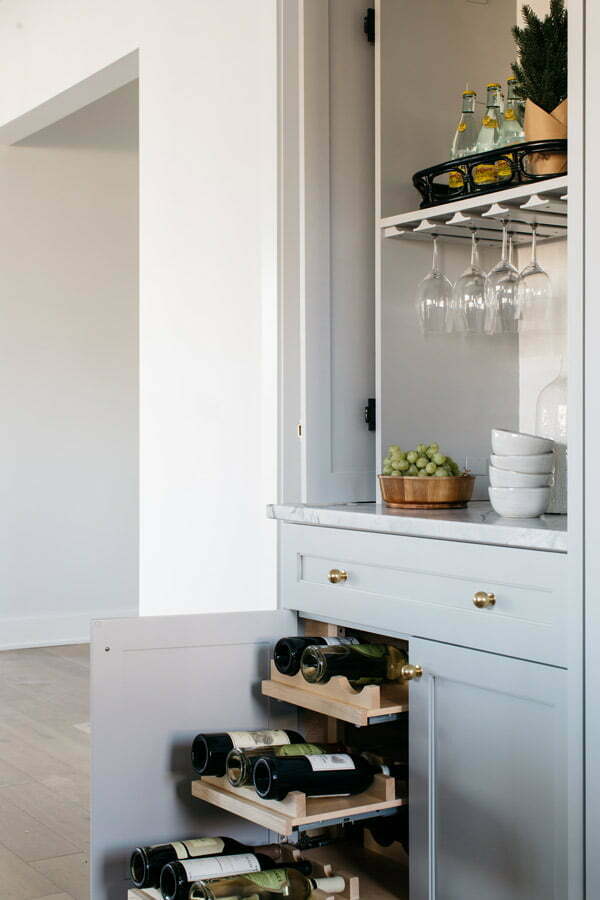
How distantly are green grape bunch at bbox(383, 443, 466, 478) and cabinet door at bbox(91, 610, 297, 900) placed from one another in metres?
0.46

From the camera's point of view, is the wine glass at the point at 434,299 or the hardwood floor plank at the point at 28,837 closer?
the wine glass at the point at 434,299

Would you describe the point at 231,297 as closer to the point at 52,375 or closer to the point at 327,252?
the point at 327,252

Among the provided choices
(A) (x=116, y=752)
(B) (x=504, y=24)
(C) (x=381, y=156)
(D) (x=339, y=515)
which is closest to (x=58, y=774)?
(A) (x=116, y=752)

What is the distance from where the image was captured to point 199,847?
83.5 inches

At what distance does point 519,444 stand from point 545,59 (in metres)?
0.84

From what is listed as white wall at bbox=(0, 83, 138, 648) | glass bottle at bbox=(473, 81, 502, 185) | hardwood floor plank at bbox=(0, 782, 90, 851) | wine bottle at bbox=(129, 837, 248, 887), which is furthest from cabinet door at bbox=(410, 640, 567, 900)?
white wall at bbox=(0, 83, 138, 648)

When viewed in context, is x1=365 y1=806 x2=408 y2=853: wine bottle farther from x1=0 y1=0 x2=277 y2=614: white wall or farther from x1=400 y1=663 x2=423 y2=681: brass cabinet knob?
x1=0 y1=0 x2=277 y2=614: white wall

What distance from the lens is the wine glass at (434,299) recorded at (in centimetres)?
247

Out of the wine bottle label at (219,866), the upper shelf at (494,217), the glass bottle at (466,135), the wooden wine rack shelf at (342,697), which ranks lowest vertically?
the wine bottle label at (219,866)

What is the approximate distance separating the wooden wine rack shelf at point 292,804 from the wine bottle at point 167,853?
0.24ft

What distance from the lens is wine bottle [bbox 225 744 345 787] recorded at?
210 centimetres

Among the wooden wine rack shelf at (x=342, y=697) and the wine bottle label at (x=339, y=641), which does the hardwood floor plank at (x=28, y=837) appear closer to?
the wooden wine rack shelf at (x=342, y=697)

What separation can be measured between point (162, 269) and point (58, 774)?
1.71 meters

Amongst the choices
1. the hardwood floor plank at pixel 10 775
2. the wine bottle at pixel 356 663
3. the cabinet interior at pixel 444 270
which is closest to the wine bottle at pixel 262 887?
the wine bottle at pixel 356 663
